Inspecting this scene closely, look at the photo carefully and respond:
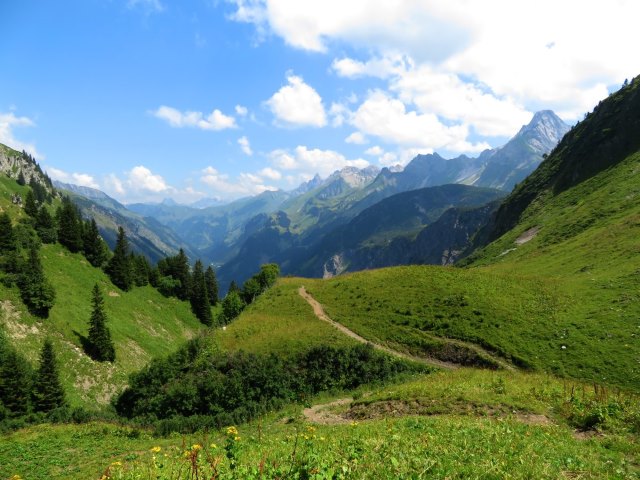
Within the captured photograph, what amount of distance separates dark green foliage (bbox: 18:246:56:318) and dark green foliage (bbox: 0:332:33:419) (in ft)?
60.5

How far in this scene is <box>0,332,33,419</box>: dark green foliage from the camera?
1873 inches

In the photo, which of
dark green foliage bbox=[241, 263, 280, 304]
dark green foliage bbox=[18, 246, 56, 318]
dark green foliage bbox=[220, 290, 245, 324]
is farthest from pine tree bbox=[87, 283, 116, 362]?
dark green foliage bbox=[241, 263, 280, 304]

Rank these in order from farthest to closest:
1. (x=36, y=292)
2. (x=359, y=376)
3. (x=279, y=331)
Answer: (x=36, y=292) < (x=279, y=331) < (x=359, y=376)

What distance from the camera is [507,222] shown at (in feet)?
463

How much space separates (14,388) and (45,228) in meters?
60.8

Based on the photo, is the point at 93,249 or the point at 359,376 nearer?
the point at 359,376

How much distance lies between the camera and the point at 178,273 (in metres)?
118

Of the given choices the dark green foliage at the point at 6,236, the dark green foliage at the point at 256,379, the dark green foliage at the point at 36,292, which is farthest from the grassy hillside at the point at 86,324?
the dark green foliage at the point at 256,379

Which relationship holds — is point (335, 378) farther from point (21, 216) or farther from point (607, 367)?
point (21, 216)

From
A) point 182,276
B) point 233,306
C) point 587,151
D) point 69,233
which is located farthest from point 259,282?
point 587,151

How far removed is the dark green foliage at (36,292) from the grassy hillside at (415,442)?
141ft

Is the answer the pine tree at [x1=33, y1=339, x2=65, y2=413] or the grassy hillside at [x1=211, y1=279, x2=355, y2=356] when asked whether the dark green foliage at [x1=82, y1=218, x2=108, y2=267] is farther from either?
the grassy hillside at [x1=211, y1=279, x2=355, y2=356]

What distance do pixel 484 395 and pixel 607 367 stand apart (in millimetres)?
14742

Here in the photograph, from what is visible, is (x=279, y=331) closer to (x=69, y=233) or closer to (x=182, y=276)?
(x=69, y=233)
